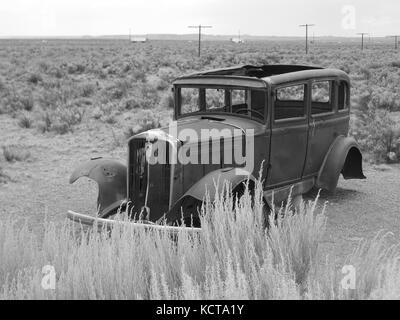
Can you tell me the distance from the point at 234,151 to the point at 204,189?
872 mm

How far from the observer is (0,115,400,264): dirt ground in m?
7.21

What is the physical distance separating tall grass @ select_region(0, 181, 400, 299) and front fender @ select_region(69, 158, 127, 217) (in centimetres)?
215

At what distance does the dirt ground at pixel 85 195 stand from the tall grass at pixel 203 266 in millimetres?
795

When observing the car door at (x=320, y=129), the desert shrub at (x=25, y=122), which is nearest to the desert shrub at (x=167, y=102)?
the desert shrub at (x=25, y=122)

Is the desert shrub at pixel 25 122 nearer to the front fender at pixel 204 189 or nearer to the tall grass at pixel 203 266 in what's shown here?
the front fender at pixel 204 189

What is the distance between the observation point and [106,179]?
23.9 ft

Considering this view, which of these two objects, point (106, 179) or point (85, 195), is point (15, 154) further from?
point (106, 179)

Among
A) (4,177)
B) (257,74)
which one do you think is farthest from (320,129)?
(4,177)

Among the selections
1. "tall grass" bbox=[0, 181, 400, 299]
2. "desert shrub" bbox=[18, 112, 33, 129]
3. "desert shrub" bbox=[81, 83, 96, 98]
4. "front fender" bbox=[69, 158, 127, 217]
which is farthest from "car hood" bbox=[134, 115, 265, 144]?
"desert shrub" bbox=[81, 83, 96, 98]

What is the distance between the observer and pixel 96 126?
1583 cm

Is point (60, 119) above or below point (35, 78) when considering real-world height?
below

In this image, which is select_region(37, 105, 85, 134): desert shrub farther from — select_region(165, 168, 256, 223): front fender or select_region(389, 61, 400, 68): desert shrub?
select_region(389, 61, 400, 68): desert shrub

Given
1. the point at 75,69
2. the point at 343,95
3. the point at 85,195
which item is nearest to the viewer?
the point at 343,95
